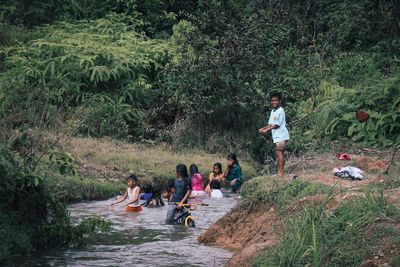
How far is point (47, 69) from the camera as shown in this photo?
28094mm

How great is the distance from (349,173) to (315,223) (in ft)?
15.8

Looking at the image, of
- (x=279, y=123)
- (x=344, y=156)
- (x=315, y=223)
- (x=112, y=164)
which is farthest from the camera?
(x=112, y=164)

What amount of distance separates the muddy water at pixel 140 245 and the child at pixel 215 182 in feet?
5.32

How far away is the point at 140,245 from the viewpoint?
15.1 meters

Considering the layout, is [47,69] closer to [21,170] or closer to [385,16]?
[385,16]

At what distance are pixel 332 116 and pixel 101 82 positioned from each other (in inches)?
408

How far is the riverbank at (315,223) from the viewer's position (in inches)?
372

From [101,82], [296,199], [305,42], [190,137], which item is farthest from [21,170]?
[305,42]

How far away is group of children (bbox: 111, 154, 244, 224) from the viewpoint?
55.9 feet

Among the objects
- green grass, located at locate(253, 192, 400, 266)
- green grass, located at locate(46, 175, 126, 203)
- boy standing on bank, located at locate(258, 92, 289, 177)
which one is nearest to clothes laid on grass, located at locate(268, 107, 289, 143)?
boy standing on bank, located at locate(258, 92, 289, 177)

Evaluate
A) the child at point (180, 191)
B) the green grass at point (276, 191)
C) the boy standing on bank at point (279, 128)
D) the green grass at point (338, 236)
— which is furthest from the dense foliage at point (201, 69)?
the green grass at point (338, 236)

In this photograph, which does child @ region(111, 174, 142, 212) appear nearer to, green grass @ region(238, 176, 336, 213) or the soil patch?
the soil patch

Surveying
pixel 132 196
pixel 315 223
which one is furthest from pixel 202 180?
pixel 315 223

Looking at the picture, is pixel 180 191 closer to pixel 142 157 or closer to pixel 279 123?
pixel 279 123
